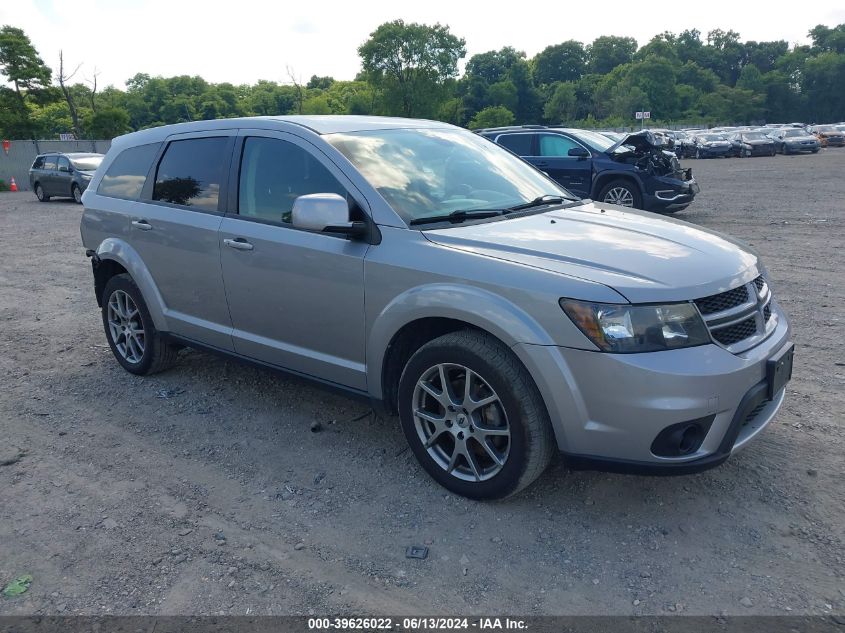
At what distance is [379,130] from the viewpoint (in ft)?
13.8

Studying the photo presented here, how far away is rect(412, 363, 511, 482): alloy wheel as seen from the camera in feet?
10.6

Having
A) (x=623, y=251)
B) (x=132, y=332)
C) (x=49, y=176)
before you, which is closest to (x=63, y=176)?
(x=49, y=176)

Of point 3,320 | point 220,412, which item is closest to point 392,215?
point 220,412

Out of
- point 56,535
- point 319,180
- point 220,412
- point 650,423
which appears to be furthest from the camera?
point 220,412

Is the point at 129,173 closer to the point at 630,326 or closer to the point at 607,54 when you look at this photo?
the point at 630,326

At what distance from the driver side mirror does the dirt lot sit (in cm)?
133

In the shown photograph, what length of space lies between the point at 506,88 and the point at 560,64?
24.3 meters

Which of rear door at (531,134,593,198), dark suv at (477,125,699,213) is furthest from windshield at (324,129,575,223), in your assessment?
rear door at (531,134,593,198)

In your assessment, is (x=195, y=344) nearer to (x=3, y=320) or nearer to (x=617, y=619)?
(x=617, y=619)

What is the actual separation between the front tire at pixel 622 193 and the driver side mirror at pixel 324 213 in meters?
10.2

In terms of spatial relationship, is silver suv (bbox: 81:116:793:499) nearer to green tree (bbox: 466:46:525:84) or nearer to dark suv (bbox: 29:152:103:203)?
dark suv (bbox: 29:152:103:203)

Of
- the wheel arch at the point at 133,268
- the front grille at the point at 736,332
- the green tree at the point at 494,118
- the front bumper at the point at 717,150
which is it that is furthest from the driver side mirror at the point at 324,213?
the green tree at the point at 494,118

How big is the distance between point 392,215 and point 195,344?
1.97m

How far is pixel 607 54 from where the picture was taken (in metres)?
144
